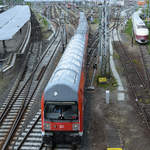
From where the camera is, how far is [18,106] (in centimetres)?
1908

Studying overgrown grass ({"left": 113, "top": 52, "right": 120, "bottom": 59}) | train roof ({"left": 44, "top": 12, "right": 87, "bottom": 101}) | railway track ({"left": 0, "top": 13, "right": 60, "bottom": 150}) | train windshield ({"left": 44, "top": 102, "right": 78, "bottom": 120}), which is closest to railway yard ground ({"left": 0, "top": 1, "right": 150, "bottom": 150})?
railway track ({"left": 0, "top": 13, "right": 60, "bottom": 150})

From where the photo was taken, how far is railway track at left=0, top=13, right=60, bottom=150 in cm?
1539

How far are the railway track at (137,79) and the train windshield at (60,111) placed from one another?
6.20m

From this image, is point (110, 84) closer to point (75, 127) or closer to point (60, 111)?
point (75, 127)

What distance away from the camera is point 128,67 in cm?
2736

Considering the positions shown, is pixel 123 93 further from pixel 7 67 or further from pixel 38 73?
pixel 7 67

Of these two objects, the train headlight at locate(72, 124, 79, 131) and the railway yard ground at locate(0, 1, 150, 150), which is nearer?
the train headlight at locate(72, 124, 79, 131)

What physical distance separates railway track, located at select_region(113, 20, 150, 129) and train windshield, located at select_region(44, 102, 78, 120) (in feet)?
20.3

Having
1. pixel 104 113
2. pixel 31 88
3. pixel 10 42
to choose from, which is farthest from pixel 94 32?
pixel 104 113

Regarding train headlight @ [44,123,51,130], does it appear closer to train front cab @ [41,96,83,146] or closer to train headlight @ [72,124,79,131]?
train front cab @ [41,96,83,146]

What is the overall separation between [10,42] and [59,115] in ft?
78.1

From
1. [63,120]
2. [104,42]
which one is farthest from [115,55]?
[63,120]

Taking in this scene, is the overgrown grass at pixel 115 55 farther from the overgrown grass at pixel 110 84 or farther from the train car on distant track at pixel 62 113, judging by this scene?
the train car on distant track at pixel 62 113

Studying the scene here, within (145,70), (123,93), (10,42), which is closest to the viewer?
(123,93)
